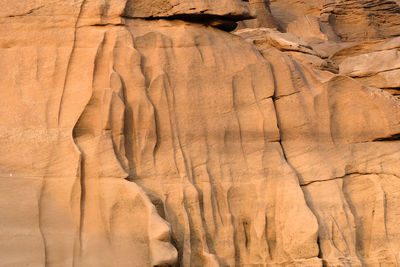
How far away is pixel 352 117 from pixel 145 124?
351 cm

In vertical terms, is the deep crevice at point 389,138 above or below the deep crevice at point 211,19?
below

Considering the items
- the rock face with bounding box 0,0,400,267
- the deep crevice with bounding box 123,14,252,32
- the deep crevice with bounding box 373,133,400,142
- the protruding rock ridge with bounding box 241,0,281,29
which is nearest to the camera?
the rock face with bounding box 0,0,400,267

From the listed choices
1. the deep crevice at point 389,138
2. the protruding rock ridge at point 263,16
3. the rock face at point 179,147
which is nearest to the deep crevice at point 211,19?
the rock face at point 179,147

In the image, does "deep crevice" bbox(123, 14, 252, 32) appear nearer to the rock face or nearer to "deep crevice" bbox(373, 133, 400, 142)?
the rock face

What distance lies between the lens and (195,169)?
1068 centimetres

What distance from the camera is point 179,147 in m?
10.7

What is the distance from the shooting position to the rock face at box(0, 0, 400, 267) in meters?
9.83

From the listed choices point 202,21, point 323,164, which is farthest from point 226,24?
Answer: point 323,164

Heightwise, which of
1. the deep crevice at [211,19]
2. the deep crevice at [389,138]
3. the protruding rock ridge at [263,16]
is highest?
the deep crevice at [211,19]

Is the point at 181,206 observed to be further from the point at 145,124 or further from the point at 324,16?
the point at 324,16

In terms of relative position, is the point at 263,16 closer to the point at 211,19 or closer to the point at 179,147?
the point at 211,19

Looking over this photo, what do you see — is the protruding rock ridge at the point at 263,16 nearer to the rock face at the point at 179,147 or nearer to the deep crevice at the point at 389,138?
the rock face at the point at 179,147

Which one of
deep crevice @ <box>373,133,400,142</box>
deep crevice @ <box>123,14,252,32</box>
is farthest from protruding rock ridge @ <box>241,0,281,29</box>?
deep crevice @ <box>373,133,400,142</box>

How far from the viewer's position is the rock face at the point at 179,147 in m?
9.83
